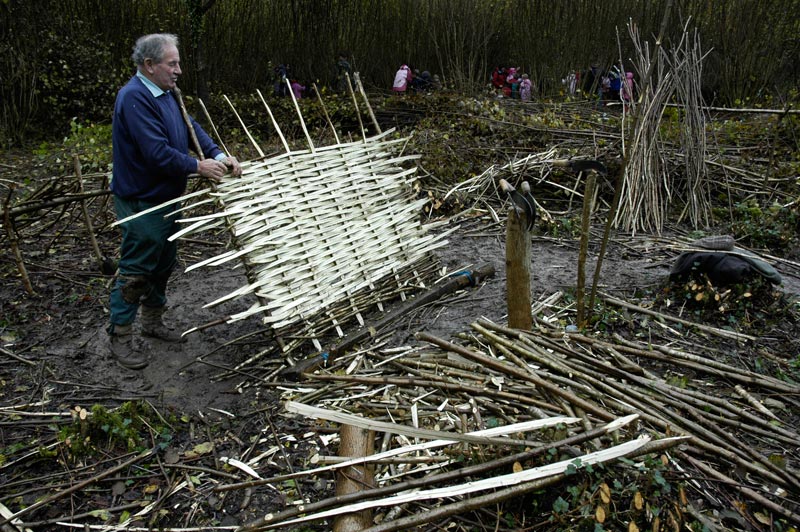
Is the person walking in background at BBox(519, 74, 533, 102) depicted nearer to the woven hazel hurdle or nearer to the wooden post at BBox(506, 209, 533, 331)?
the woven hazel hurdle

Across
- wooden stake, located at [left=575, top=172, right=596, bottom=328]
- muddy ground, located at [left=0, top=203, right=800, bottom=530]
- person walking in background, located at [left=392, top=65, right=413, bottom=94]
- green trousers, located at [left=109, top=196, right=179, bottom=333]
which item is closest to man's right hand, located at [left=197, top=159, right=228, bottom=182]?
green trousers, located at [left=109, top=196, right=179, bottom=333]

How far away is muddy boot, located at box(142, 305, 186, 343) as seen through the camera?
3.86m

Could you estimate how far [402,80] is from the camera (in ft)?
36.3

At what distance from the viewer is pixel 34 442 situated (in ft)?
9.67

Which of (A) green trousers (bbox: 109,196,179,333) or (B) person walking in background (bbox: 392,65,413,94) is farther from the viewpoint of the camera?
(B) person walking in background (bbox: 392,65,413,94)

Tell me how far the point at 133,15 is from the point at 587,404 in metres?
10.3

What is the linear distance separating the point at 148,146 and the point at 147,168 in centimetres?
17

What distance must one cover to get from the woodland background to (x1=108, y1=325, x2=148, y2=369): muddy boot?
645cm

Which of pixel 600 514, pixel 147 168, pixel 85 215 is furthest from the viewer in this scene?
pixel 85 215

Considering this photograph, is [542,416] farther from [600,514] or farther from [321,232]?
[321,232]

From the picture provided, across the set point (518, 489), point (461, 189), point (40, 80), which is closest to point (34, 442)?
point (518, 489)

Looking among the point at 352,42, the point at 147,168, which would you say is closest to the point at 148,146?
the point at 147,168

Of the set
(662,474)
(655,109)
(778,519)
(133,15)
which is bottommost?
(778,519)

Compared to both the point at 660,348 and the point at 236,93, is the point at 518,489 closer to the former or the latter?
the point at 660,348
